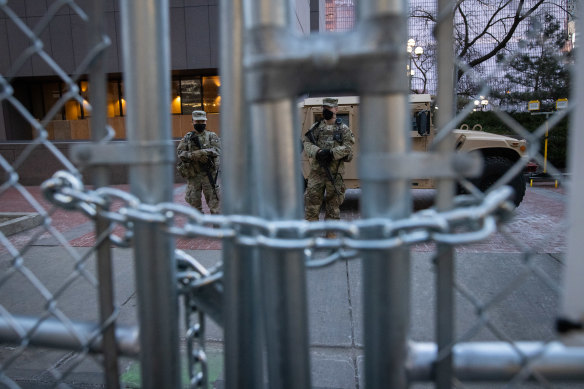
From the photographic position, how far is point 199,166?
652cm

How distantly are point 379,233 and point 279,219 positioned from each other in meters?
0.16

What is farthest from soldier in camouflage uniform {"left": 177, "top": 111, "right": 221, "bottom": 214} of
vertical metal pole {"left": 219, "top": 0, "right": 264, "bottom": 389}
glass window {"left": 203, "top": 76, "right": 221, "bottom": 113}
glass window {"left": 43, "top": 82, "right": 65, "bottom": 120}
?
glass window {"left": 43, "top": 82, "right": 65, "bottom": 120}

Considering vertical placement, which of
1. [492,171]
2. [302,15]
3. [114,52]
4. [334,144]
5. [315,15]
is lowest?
[492,171]

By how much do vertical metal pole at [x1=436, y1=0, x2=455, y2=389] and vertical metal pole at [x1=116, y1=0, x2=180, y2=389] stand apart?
0.48 m

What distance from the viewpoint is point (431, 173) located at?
649mm

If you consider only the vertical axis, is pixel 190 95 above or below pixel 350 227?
above

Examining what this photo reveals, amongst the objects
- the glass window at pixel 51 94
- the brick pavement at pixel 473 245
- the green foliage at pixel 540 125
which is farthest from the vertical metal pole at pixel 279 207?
the glass window at pixel 51 94

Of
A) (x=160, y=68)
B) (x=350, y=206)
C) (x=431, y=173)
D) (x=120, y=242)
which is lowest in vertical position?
(x=350, y=206)

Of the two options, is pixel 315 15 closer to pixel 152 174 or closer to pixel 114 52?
pixel 114 52

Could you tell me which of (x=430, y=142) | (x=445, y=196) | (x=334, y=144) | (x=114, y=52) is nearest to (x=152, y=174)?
(x=445, y=196)

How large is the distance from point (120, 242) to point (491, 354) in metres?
0.72

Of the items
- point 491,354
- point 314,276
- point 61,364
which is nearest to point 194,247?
point 314,276

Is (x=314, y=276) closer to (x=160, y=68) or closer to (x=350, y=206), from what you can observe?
(x=160, y=68)

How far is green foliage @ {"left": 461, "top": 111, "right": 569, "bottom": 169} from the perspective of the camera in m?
13.9
